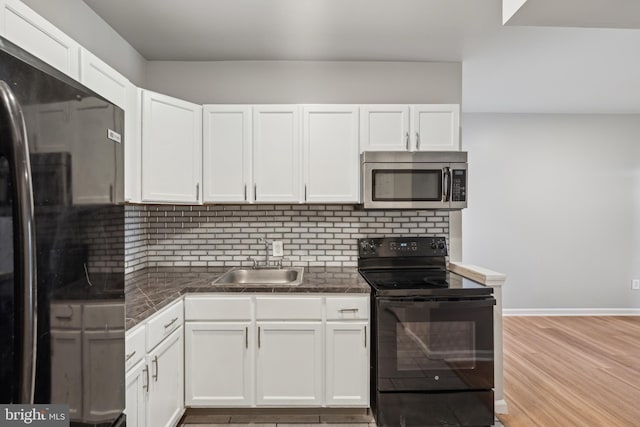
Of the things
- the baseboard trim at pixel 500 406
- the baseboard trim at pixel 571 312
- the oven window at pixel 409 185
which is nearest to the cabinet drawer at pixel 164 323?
the oven window at pixel 409 185

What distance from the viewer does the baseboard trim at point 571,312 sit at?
482 centimetres

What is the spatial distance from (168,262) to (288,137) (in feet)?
4.51

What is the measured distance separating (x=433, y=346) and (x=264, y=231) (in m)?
1.50

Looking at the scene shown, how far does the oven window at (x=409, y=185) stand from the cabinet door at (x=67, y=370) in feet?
6.96

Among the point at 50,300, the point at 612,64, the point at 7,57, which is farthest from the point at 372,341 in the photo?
the point at 612,64

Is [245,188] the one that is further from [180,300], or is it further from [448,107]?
[448,107]

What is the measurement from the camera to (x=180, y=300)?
7.57ft

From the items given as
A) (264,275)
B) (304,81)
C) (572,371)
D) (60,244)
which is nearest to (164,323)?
(264,275)

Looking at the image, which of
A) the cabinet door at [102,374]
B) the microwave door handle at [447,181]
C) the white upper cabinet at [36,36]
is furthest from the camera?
the microwave door handle at [447,181]

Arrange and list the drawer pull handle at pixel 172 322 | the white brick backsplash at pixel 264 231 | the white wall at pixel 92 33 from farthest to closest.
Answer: the white brick backsplash at pixel 264 231
the drawer pull handle at pixel 172 322
the white wall at pixel 92 33

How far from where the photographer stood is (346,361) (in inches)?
93.8

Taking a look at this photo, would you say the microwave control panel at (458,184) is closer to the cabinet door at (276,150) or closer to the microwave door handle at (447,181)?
the microwave door handle at (447,181)

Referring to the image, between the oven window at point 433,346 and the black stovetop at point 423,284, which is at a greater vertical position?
the black stovetop at point 423,284

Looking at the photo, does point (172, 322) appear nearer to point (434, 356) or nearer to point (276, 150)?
point (276, 150)
